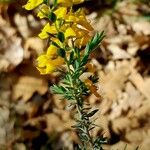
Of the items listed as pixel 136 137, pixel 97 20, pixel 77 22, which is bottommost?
pixel 136 137

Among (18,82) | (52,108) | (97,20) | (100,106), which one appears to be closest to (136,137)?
(100,106)

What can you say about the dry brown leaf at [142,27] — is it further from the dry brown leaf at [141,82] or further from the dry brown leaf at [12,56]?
the dry brown leaf at [12,56]

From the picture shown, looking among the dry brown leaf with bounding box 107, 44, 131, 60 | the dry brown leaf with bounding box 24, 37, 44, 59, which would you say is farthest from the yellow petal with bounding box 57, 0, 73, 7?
the dry brown leaf with bounding box 107, 44, 131, 60

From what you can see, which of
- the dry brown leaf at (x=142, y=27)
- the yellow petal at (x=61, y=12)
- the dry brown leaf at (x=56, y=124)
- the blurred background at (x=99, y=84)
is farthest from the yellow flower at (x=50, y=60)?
the dry brown leaf at (x=142, y=27)

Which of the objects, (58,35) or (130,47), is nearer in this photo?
(58,35)

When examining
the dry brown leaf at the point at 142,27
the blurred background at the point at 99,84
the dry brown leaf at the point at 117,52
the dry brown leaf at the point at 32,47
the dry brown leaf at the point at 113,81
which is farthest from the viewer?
the dry brown leaf at the point at 142,27

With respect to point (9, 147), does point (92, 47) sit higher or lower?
higher

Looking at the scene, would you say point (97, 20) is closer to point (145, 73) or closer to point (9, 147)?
point (145, 73)
